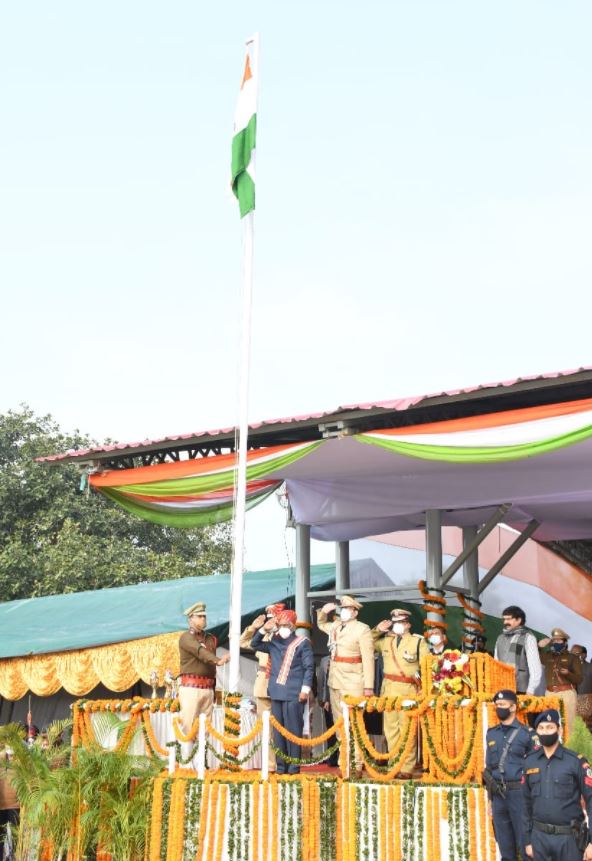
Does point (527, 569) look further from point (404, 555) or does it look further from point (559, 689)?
point (559, 689)

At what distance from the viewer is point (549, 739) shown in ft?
24.2

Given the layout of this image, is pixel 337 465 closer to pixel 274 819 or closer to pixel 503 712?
pixel 274 819

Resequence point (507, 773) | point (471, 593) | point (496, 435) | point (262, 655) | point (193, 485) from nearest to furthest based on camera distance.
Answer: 1. point (507, 773)
2. point (496, 435)
3. point (193, 485)
4. point (262, 655)
5. point (471, 593)

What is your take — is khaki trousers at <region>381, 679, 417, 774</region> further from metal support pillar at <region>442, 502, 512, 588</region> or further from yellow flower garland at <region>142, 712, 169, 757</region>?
metal support pillar at <region>442, 502, 512, 588</region>

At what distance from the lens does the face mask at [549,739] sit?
7355mm

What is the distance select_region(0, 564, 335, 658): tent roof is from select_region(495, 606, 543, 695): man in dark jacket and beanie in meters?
6.18

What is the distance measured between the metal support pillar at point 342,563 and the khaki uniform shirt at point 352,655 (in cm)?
443

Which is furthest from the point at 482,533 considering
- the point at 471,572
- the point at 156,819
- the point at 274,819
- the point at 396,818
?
the point at 156,819

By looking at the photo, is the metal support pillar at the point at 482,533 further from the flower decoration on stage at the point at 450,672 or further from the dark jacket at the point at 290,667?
the flower decoration on stage at the point at 450,672

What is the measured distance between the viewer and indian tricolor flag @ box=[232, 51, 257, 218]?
10.7 metres

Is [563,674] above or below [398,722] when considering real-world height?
above

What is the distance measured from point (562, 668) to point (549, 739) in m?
5.09

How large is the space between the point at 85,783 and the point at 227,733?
5.30ft

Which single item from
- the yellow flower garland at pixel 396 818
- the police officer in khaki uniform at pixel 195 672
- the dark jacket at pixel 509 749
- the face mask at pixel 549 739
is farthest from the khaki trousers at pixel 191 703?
the face mask at pixel 549 739
